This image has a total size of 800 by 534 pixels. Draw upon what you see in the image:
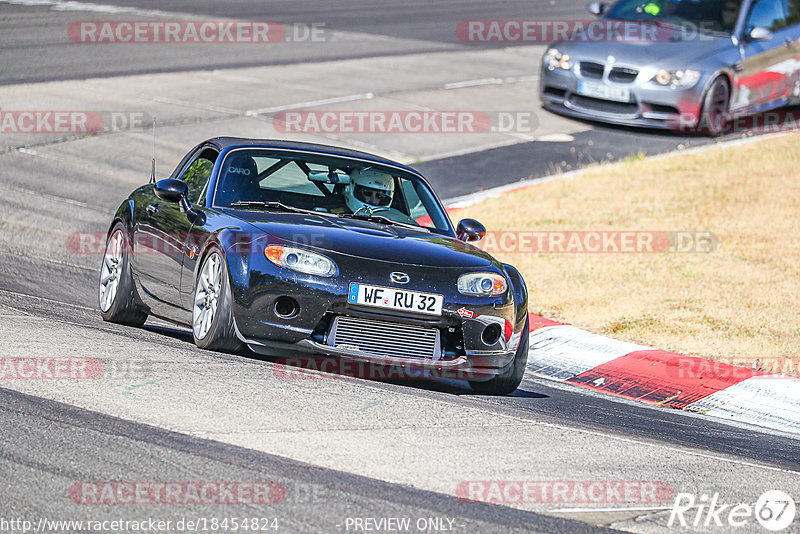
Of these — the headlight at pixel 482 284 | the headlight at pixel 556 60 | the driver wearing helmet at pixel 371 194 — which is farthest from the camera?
the headlight at pixel 556 60

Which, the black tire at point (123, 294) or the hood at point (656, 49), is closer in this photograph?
the black tire at point (123, 294)

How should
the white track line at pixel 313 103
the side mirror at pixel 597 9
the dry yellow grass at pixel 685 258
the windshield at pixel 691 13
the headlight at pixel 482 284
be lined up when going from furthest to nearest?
1. the side mirror at pixel 597 9
2. the windshield at pixel 691 13
3. the white track line at pixel 313 103
4. the dry yellow grass at pixel 685 258
5. the headlight at pixel 482 284

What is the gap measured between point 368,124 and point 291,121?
1106 millimetres

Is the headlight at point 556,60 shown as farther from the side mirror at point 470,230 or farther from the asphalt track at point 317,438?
the side mirror at point 470,230

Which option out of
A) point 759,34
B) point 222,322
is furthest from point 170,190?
point 759,34

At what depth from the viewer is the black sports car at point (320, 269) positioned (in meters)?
7.04


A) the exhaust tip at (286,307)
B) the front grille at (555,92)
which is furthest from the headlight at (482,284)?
the front grille at (555,92)

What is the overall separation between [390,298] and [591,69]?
1121cm

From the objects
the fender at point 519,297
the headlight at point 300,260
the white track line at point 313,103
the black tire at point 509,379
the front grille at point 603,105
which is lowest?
the white track line at point 313,103

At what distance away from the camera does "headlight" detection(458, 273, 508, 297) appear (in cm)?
729

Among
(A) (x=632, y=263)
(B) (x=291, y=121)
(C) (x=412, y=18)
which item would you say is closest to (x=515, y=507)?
(A) (x=632, y=263)

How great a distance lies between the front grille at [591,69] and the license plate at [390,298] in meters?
11.0

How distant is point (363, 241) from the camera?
739 centimetres

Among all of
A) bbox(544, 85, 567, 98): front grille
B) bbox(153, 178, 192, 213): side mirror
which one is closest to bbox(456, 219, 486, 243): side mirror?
bbox(153, 178, 192, 213): side mirror
